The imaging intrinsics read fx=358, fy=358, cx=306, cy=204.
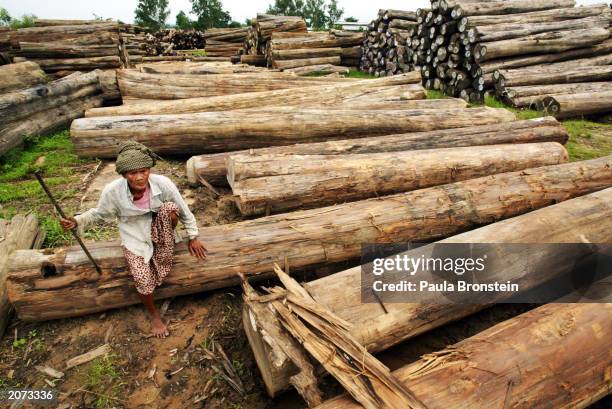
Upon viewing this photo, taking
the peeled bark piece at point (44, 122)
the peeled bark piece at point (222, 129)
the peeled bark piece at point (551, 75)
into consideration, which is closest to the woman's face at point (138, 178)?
the peeled bark piece at point (222, 129)

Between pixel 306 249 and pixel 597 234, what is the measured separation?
8.28 ft

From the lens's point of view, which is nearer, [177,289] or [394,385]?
[394,385]

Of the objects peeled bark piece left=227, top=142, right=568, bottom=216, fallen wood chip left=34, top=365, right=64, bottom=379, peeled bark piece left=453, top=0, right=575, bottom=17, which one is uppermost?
peeled bark piece left=453, top=0, right=575, bottom=17

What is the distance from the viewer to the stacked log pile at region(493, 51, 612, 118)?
319 inches

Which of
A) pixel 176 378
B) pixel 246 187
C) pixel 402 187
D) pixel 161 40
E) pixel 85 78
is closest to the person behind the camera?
pixel 176 378

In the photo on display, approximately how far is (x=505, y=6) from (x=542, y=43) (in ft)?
5.35

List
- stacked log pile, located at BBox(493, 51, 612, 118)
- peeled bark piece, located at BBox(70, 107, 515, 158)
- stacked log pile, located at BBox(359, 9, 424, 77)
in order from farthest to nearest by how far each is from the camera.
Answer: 1. stacked log pile, located at BBox(359, 9, 424, 77)
2. stacked log pile, located at BBox(493, 51, 612, 118)
3. peeled bark piece, located at BBox(70, 107, 515, 158)

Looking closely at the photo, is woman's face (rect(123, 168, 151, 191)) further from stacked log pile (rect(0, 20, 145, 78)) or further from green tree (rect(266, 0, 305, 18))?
green tree (rect(266, 0, 305, 18))

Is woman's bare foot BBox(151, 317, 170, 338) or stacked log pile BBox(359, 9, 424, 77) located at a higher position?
stacked log pile BBox(359, 9, 424, 77)

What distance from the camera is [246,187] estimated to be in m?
3.68

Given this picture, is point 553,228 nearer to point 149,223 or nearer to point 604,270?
point 604,270

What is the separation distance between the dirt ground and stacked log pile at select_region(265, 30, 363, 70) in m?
11.7

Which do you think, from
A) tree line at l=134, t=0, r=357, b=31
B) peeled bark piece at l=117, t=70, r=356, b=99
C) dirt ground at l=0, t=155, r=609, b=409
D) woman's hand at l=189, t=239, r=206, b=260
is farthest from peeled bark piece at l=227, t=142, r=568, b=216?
tree line at l=134, t=0, r=357, b=31

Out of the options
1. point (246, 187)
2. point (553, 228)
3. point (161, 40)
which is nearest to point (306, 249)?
point (246, 187)
